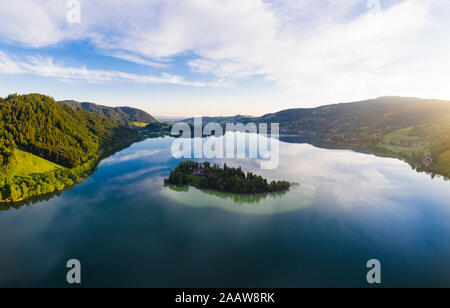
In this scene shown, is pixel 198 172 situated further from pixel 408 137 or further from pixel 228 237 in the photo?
pixel 408 137

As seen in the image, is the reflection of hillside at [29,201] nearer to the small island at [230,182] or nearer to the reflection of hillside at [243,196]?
the small island at [230,182]

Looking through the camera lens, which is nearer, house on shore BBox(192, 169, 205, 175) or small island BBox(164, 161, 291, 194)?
small island BBox(164, 161, 291, 194)

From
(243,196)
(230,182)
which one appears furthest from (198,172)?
(243,196)

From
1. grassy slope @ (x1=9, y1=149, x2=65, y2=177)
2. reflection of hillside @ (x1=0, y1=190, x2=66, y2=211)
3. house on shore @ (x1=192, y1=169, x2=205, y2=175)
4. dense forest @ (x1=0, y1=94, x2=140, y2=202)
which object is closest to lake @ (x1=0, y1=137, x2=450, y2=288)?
reflection of hillside @ (x1=0, y1=190, x2=66, y2=211)

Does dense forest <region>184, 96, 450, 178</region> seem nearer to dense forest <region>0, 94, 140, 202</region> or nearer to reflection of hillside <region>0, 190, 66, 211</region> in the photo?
reflection of hillside <region>0, 190, 66, 211</region>

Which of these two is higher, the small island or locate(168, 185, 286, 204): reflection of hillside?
the small island
